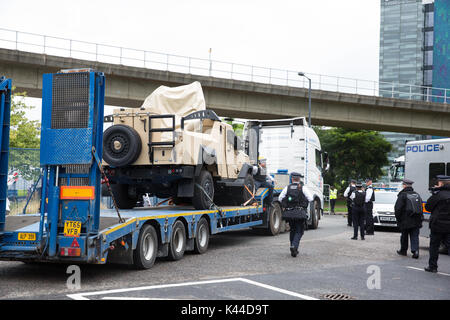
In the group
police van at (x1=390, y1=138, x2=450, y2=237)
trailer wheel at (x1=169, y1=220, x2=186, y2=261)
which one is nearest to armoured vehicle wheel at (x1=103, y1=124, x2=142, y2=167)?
trailer wheel at (x1=169, y1=220, x2=186, y2=261)

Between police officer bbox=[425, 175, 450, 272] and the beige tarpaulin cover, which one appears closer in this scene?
police officer bbox=[425, 175, 450, 272]

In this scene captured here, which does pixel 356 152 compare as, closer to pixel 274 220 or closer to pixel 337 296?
pixel 274 220

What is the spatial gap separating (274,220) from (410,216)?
5.09 m

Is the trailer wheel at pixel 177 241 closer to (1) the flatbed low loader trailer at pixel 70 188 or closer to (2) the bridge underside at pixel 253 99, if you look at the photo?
(1) the flatbed low loader trailer at pixel 70 188

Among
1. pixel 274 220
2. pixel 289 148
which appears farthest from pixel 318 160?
pixel 274 220

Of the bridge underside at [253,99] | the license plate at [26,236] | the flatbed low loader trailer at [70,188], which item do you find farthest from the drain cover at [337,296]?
the bridge underside at [253,99]

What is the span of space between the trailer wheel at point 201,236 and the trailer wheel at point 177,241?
648mm

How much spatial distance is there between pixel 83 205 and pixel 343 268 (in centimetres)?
491

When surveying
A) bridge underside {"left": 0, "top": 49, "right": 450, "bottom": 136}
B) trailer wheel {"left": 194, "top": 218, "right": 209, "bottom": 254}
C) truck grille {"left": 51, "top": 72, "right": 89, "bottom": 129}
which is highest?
bridge underside {"left": 0, "top": 49, "right": 450, "bottom": 136}

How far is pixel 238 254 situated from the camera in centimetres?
1111

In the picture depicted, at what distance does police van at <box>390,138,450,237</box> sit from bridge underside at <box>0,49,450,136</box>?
687 inches

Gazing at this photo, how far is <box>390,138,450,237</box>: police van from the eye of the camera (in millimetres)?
13305

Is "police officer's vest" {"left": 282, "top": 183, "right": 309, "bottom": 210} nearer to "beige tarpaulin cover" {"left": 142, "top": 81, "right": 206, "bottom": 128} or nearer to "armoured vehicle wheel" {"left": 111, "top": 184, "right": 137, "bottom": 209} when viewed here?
"beige tarpaulin cover" {"left": 142, "top": 81, "right": 206, "bottom": 128}
